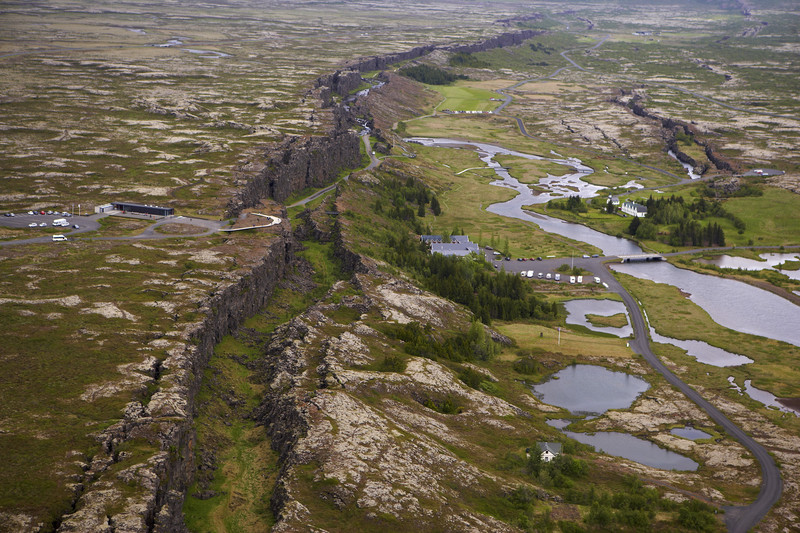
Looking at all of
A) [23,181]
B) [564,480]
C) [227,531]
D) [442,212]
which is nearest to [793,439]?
[564,480]

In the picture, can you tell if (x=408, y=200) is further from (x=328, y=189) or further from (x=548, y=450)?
(x=548, y=450)

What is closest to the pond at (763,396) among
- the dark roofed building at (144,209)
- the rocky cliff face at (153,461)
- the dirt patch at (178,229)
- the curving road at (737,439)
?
the curving road at (737,439)

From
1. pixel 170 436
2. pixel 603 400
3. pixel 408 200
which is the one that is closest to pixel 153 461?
pixel 170 436

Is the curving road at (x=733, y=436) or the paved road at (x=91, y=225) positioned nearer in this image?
the curving road at (x=733, y=436)

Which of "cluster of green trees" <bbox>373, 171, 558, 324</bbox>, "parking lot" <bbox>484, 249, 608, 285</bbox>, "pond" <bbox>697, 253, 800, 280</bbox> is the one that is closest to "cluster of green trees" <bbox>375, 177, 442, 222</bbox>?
"cluster of green trees" <bbox>373, 171, 558, 324</bbox>

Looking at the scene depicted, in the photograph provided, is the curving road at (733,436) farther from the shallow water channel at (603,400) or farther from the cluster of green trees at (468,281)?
the cluster of green trees at (468,281)

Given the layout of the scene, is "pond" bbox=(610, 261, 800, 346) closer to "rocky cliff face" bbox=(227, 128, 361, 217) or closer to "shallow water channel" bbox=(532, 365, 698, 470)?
"shallow water channel" bbox=(532, 365, 698, 470)

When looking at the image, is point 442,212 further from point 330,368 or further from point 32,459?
point 32,459
